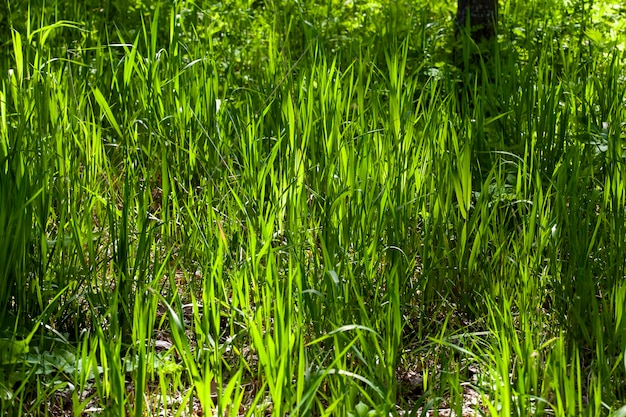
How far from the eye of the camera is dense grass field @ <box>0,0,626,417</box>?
6.65ft

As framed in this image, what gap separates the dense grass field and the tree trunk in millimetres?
721

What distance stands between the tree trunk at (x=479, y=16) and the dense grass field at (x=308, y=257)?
28.4 inches

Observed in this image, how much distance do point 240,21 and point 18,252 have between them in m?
2.68

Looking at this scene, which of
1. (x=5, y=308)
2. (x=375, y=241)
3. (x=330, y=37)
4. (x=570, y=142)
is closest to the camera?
(x=5, y=308)

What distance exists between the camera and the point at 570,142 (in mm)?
3209

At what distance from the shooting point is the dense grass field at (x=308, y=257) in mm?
2027

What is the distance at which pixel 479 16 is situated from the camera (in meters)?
4.41

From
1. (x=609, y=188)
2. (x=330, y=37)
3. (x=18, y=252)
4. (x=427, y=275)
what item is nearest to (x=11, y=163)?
(x=18, y=252)

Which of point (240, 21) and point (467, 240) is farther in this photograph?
point (240, 21)

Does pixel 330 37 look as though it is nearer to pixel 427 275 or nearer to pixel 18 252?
pixel 427 275

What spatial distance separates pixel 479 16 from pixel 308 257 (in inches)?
87.6

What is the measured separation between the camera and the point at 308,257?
2.69 metres

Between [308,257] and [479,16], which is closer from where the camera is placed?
[308,257]

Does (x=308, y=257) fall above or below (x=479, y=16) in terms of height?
below
